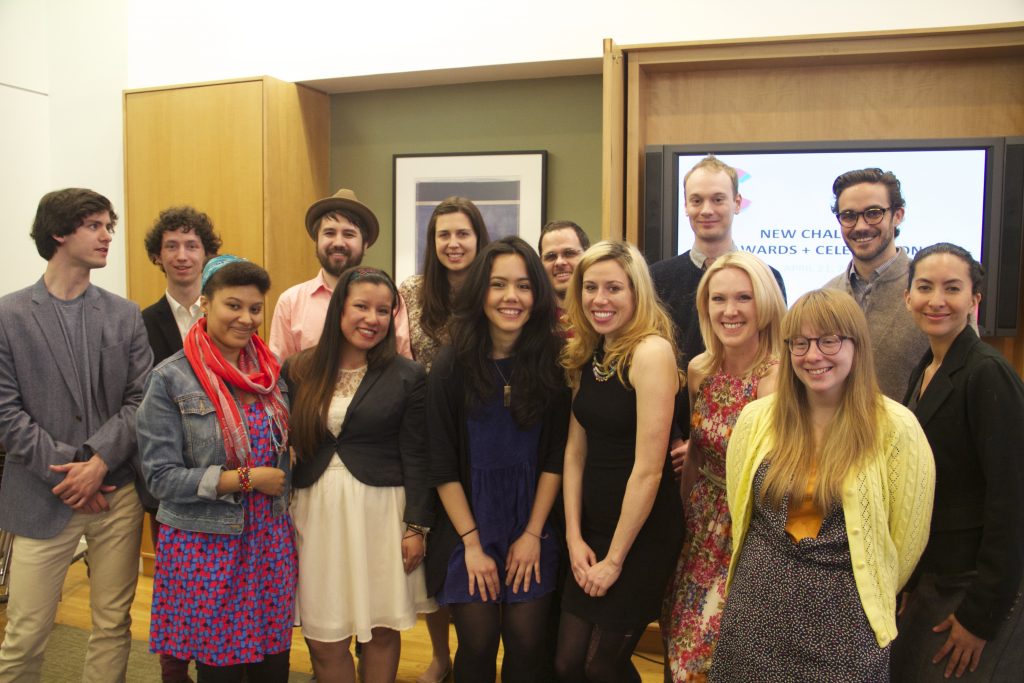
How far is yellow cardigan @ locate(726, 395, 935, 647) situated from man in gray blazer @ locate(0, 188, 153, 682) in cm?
207

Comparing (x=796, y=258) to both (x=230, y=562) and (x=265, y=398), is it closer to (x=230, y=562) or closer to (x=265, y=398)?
(x=265, y=398)

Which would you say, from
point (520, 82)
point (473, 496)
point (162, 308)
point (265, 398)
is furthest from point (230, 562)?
point (520, 82)

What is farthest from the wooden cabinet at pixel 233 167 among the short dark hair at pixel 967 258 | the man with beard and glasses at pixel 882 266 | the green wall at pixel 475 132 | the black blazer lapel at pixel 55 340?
the short dark hair at pixel 967 258

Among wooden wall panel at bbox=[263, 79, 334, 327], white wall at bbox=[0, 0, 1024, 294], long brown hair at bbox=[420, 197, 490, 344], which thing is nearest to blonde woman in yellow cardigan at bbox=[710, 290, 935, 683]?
long brown hair at bbox=[420, 197, 490, 344]

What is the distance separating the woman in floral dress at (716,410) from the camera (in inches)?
80.9

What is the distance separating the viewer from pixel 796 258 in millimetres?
3387

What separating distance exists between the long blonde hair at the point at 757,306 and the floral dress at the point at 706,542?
4 centimetres

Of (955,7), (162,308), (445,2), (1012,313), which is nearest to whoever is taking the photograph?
(162,308)

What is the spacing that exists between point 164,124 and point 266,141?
63cm

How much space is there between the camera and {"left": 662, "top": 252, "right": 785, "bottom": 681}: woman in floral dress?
2055 mm

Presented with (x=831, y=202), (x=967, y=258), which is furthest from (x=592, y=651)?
(x=831, y=202)

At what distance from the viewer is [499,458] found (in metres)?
2.24

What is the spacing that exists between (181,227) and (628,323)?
68.4 inches

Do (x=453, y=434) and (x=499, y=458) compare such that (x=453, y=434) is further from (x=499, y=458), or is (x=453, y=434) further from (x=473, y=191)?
(x=473, y=191)
